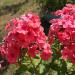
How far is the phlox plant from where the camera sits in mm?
3645

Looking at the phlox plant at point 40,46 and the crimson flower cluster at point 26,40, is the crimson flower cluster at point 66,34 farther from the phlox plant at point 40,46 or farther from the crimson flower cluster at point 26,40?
the crimson flower cluster at point 26,40

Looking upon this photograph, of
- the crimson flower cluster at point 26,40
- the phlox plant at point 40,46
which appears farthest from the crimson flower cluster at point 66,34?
the crimson flower cluster at point 26,40

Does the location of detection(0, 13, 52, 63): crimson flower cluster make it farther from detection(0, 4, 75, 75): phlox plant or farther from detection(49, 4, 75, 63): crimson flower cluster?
detection(49, 4, 75, 63): crimson flower cluster

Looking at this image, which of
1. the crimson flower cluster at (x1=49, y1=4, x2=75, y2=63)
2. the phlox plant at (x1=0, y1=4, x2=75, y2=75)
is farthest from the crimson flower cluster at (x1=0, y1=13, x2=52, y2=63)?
the crimson flower cluster at (x1=49, y1=4, x2=75, y2=63)

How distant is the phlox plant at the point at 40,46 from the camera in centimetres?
364

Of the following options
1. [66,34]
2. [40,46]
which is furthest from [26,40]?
[66,34]

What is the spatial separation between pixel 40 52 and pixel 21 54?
10.3 inches

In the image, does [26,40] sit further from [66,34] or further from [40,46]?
[66,34]

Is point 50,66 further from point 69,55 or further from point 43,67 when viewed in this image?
point 69,55

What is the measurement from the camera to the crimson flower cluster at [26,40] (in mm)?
3615

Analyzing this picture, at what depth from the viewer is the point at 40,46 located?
3.79 metres

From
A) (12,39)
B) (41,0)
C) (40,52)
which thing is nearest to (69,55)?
(40,52)

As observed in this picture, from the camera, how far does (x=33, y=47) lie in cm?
375

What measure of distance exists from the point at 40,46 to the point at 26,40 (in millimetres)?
223
